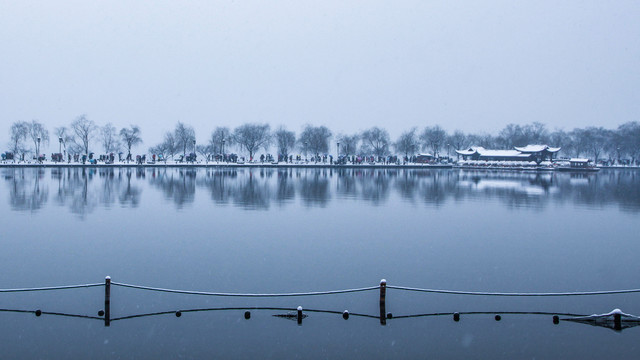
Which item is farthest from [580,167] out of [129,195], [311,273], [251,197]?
[311,273]

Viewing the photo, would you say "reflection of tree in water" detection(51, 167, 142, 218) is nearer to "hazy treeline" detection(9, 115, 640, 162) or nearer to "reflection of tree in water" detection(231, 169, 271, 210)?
"reflection of tree in water" detection(231, 169, 271, 210)

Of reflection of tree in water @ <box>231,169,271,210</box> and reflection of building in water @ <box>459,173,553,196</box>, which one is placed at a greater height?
reflection of building in water @ <box>459,173,553,196</box>

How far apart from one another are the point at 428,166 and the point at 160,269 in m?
75.4

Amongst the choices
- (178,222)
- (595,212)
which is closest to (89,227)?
(178,222)

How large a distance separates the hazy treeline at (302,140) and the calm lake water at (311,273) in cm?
6296

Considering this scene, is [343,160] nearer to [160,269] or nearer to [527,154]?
[527,154]

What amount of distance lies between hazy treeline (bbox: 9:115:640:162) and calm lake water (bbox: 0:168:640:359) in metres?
63.0

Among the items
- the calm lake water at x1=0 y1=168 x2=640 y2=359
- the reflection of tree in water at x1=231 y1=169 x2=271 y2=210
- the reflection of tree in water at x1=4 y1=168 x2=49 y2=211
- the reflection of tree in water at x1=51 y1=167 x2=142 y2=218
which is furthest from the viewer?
the reflection of tree in water at x1=231 y1=169 x2=271 y2=210

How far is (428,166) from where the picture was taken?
3359 inches

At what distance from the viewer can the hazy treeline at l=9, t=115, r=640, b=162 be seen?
3420 inches

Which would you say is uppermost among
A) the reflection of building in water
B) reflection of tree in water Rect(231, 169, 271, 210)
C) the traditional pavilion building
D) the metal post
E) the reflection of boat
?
the traditional pavilion building

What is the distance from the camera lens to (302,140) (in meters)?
102

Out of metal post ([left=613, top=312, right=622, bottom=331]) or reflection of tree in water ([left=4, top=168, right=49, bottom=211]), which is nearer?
metal post ([left=613, top=312, right=622, bottom=331])

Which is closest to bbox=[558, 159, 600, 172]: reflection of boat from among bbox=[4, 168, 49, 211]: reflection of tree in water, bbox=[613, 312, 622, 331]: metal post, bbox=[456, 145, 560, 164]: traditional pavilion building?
bbox=[456, 145, 560, 164]: traditional pavilion building
